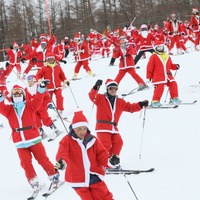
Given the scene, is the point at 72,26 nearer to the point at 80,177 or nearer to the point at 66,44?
the point at 66,44

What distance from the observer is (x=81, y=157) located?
4.04 metres

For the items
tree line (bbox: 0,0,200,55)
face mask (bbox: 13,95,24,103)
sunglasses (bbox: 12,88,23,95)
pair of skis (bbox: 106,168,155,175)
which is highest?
tree line (bbox: 0,0,200,55)

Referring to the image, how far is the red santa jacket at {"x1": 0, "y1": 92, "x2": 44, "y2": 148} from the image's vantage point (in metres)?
5.50

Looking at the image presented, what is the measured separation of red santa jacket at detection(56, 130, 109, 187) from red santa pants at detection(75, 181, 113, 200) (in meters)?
0.06

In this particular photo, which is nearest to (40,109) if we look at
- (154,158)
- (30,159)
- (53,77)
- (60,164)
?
(53,77)

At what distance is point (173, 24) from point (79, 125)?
13.4 m

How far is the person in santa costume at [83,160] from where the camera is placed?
402cm

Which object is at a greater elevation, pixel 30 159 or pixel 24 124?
pixel 24 124

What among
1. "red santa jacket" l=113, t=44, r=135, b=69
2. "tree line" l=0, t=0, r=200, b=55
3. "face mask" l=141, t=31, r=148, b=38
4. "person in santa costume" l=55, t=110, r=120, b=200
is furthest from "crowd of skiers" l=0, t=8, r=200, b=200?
"tree line" l=0, t=0, r=200, b=55

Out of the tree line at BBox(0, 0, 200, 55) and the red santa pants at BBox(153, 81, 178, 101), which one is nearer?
the red santa pants at BBox(153, 81, 178, 101)

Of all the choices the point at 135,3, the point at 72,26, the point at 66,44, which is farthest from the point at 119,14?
the point at 66,44

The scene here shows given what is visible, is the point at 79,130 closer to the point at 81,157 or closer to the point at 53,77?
the point at 81,157

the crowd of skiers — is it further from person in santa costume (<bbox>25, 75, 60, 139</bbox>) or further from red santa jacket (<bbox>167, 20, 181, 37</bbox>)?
red santa jacket (<bbox>167, 20, 181, 37</bbox>)

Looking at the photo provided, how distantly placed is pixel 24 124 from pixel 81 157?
178 cm
